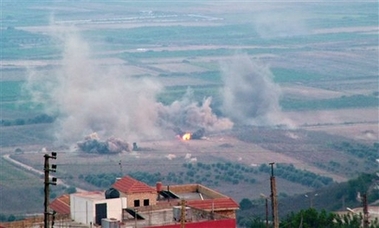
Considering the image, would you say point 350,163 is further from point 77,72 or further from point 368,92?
point 77,72

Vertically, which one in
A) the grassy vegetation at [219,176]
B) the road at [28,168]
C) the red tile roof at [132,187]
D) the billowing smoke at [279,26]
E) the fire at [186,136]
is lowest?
the red tile roof at [132,187]

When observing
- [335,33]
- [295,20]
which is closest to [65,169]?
[335,33]

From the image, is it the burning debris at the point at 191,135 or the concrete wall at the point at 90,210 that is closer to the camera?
the concrete wall at the point at 90,210

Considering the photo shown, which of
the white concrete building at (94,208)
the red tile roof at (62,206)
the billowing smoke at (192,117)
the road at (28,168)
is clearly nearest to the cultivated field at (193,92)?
the billowing smoke at (192,117)

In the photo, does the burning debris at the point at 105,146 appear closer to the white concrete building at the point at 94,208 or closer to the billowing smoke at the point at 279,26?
the white concrete building at the point at 94,208

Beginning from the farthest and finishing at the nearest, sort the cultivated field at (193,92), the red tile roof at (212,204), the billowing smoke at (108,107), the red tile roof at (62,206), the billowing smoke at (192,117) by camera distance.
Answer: the billowing smoke at (192,117), the billowing smoke at (108,107), the cultivated field at (193,92), the red tile roof at (62,206), the red tile roof at (212,204)

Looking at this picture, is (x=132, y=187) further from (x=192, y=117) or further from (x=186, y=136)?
(x=192, y=117)

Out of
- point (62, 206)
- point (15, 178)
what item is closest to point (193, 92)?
point (15, 178)
